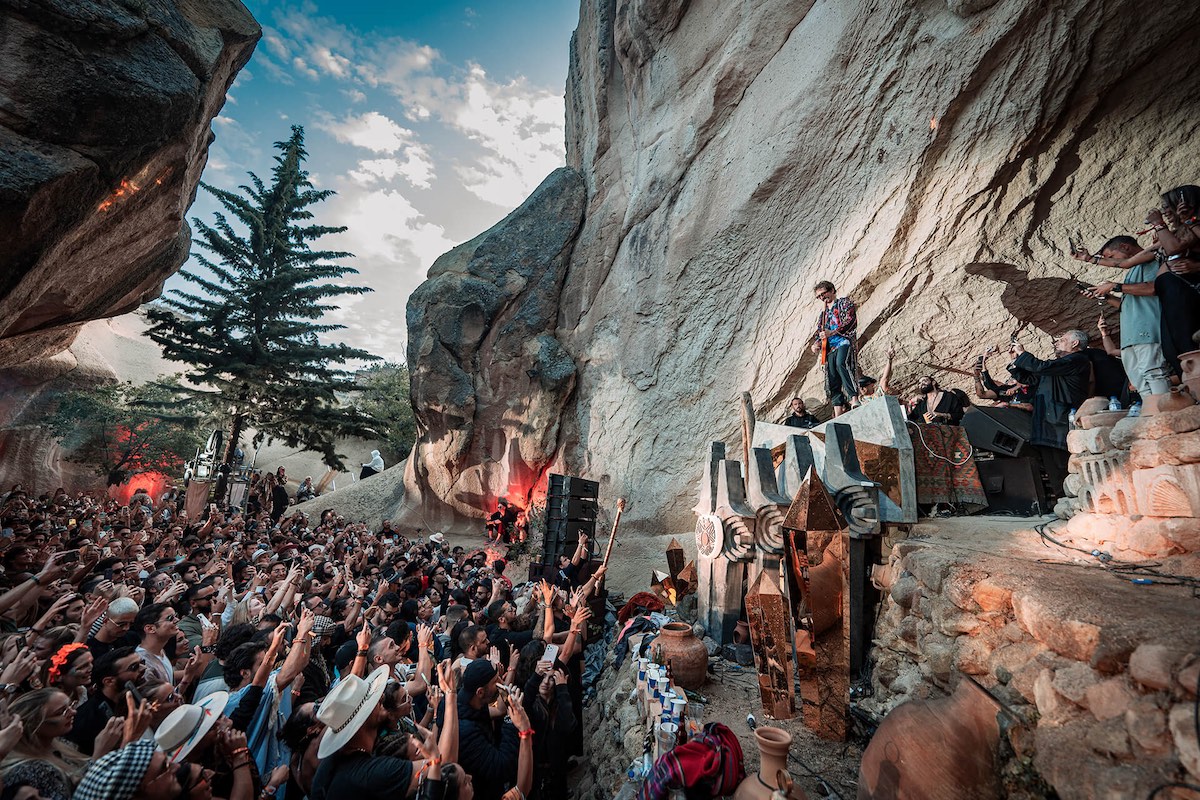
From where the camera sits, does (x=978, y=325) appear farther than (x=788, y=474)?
Yes

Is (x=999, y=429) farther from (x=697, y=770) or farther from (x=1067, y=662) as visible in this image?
(x=697, y=770)

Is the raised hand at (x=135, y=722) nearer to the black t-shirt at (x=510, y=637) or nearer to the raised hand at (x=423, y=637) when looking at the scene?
the raised hand at (x=423, y=637)

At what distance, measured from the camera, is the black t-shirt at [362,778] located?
2.47 m

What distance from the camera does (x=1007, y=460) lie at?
6.48m

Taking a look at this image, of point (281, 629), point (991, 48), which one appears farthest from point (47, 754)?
point (991, 48)

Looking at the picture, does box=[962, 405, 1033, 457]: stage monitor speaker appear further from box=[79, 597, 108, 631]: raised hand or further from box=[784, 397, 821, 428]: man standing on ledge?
box=[79, 597, 108, 631]: raised hand

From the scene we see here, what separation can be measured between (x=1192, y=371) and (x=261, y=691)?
6.52 m

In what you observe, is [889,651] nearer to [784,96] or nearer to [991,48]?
[991,48]

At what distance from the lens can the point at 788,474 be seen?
22.1 ft

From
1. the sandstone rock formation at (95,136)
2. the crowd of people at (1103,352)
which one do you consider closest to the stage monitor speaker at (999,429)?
the crowd of people at (1103,352)

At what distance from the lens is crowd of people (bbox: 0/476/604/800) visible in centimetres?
241

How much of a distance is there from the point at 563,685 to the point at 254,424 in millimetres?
20209

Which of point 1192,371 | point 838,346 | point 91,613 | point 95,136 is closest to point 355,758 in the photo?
point 91,613

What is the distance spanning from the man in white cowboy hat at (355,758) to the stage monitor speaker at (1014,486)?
7136mm
